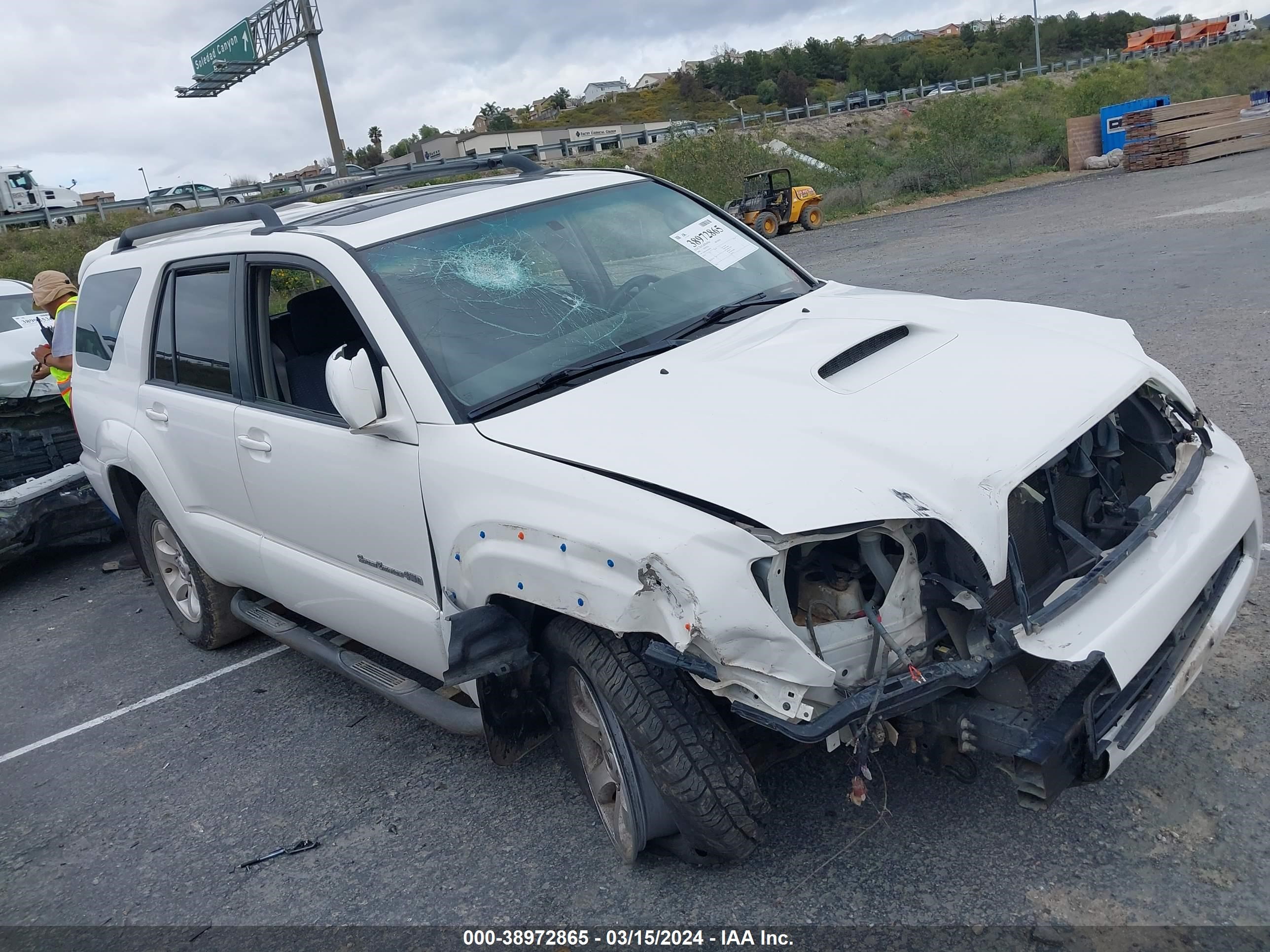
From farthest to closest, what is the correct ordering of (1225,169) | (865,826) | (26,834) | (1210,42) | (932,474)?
(1210,42) → (1225,169) → (26,834) → (865,826) → (932,474)

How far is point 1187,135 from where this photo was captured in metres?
25.3

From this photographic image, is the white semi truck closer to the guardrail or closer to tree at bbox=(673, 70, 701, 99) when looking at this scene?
the guardrail

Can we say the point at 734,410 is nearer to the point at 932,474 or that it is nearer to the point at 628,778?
the point at 932,474

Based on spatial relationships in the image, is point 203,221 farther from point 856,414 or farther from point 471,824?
point 856,414

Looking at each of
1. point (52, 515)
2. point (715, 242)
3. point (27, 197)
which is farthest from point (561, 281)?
point (27, 197)

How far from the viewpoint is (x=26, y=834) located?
380 centimetres

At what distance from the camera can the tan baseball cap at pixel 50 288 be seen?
24.4ft

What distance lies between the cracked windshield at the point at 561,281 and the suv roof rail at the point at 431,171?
1.82ft

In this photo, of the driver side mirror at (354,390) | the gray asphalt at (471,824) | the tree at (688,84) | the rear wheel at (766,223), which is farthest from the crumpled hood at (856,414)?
the tree at (688,84)

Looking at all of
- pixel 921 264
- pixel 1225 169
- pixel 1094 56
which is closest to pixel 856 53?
pixel 1094 56

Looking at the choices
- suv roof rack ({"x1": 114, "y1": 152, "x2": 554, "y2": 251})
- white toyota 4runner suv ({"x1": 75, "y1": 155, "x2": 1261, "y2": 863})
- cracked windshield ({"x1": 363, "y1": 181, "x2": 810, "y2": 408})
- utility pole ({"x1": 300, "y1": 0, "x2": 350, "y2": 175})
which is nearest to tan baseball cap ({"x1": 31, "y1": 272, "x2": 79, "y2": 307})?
suv roof rack ({"x1": 114, "y1": 152, "x2": 554, "y2": 251})

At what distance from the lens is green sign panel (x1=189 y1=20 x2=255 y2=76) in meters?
18.9

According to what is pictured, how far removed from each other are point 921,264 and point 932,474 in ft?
43.3

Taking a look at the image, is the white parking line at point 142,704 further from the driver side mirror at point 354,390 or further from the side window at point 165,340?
the driver side mirror at point 354,390
